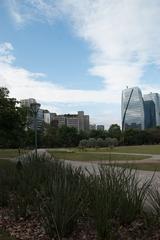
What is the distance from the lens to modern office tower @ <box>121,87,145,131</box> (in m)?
152

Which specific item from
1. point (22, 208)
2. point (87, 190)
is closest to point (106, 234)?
point (87, 190)

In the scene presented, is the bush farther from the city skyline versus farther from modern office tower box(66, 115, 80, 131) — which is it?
modern office tower box(66, 115, 80, 131)

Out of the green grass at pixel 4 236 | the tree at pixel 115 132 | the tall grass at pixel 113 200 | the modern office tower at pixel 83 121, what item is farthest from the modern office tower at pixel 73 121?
the tall grass at pixel 113 200

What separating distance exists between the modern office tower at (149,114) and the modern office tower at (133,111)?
2547 mm

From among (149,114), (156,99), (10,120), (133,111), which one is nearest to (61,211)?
(10,120)

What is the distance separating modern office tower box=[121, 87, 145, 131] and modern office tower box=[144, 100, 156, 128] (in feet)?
8.36

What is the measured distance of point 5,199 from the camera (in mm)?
9672

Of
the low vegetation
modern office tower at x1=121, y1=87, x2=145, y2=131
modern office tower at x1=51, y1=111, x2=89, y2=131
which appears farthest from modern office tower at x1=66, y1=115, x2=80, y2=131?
the low vegetation

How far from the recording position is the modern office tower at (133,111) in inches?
5984

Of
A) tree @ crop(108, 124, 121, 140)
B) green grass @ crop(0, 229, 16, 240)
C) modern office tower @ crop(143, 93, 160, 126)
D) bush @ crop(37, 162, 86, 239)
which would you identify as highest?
modern office tower @ crop(143, 93, 160, 126)

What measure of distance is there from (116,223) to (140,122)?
150m

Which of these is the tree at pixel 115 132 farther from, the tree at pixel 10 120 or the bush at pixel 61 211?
the bush at pixel 61 211

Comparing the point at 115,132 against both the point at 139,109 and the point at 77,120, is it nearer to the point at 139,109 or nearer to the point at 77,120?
the point at 139,109

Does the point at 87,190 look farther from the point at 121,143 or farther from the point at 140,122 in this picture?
the point at 140,122
